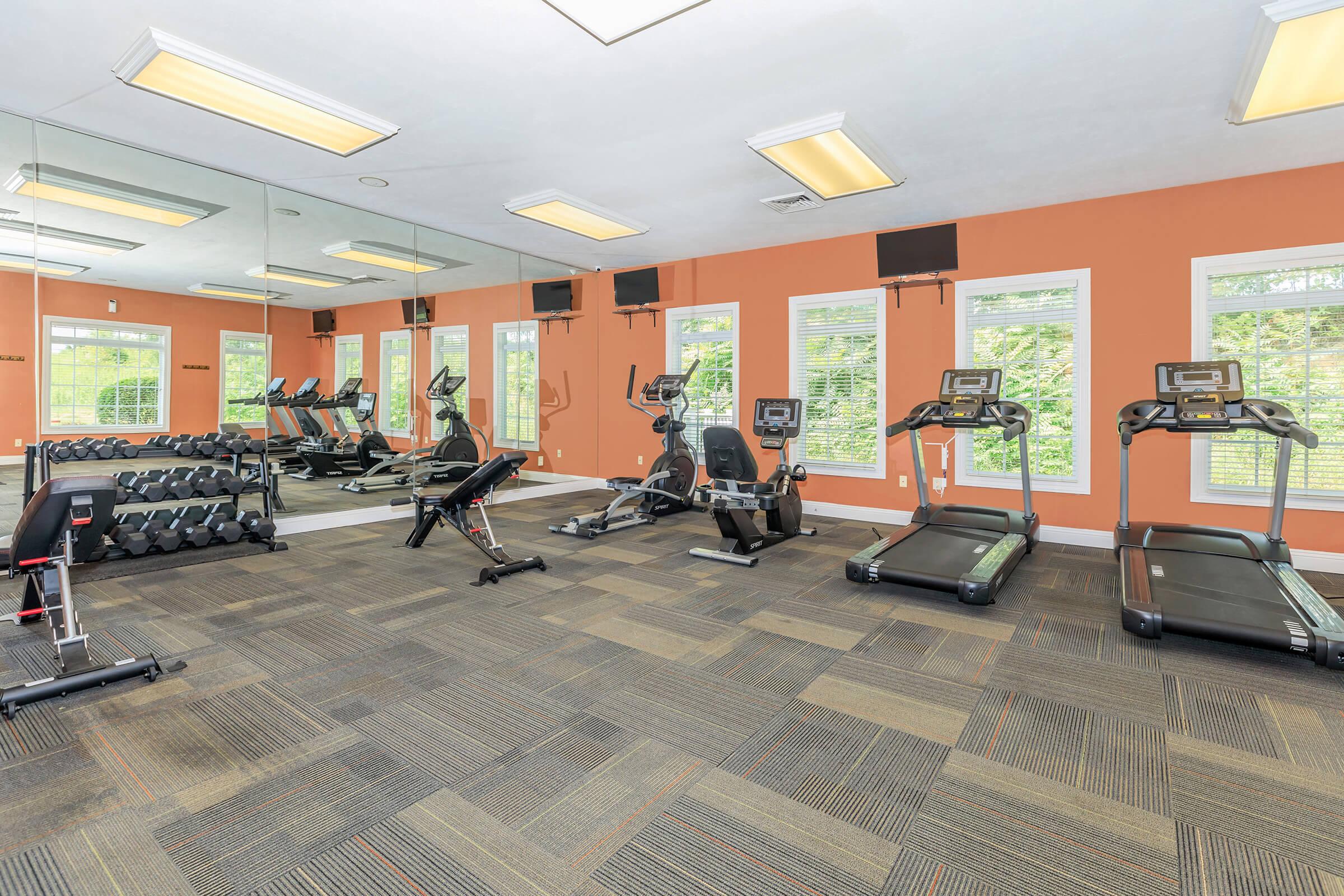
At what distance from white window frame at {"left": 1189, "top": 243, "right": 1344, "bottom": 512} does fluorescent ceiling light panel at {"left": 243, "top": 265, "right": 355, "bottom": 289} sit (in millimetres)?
7023

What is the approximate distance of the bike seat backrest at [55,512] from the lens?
230 cm

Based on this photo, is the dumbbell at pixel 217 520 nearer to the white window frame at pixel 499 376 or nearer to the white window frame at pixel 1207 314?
the white window frame at pixel 499 376

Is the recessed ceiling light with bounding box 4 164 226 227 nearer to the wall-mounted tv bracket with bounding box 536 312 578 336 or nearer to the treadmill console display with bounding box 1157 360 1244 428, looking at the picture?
the wall-mounted tv bracket with bounding box 536 312 578 336

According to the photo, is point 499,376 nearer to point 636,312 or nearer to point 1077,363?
point 636,312

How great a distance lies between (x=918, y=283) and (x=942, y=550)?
9.07 ft

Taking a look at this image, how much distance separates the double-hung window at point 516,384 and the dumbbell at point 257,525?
103 inches

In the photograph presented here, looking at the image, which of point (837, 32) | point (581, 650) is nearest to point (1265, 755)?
point (581, 650)

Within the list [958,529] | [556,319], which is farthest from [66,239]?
[958,529]

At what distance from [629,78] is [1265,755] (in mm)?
3904

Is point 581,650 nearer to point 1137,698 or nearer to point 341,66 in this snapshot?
point 1137,698

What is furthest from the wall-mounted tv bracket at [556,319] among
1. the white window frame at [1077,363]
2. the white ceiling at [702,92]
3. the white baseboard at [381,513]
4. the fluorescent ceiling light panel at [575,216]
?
the white window frame at [1077,363]

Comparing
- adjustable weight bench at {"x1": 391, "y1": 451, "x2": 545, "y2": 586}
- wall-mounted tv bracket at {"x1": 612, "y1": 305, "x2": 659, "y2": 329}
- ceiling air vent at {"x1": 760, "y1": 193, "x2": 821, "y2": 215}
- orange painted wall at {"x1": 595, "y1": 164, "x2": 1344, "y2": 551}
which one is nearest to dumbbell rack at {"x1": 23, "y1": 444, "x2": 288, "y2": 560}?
adjustable weight bench at {"x1": 391, "y1": 451, "x2": 545, "y2": 586}

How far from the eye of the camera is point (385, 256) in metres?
5.89

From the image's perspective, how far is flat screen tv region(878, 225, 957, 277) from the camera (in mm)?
5641
